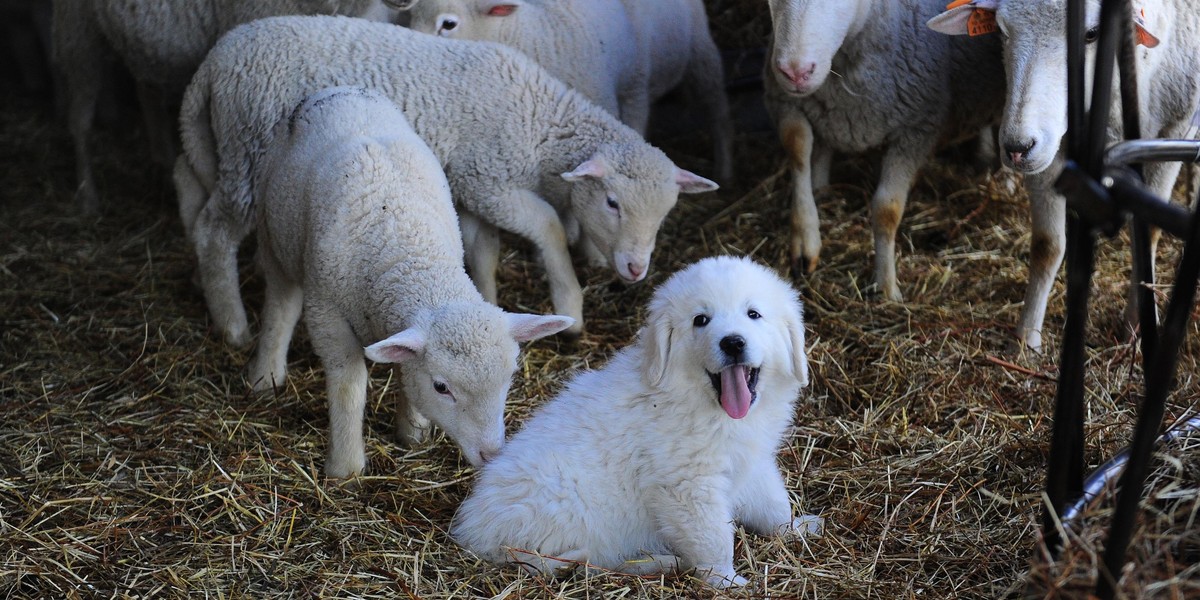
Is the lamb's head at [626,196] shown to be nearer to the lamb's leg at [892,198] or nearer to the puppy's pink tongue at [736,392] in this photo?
the lamb's leg at [892,198]

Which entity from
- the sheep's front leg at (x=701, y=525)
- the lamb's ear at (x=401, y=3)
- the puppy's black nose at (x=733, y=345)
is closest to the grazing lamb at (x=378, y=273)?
the sheep's front leg at (x=701, y=525)

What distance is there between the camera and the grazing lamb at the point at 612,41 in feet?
19.5

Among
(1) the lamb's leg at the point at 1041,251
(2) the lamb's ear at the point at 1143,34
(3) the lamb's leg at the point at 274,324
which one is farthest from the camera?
(1) the lamb's leg at the point at 1041,251

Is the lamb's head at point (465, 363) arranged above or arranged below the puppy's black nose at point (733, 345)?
below

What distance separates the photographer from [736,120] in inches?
320

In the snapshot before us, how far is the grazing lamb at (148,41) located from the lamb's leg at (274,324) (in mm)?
1860

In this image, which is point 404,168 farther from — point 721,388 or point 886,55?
point 886,55

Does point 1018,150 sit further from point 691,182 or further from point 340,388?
point 340,388

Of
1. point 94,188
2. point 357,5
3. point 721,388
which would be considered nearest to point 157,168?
point 94,188

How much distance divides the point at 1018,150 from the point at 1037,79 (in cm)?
28

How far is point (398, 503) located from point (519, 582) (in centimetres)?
A: 80

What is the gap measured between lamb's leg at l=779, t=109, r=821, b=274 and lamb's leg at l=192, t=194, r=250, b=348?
2.66 metres

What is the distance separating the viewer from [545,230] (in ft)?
17.1

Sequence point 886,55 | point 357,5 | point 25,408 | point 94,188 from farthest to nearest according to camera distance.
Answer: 1. point 94,188
2. point 357,5
3. point 886,55
4. point 25,408
